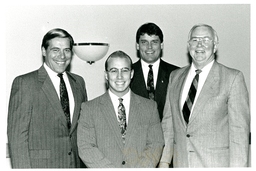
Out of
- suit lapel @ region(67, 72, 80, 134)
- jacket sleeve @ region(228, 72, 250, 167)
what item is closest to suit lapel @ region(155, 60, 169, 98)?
suit lapel @ region(67, 72, 80, 134)

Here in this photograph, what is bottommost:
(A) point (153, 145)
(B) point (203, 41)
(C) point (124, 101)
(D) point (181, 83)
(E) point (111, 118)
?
(A) point (153, 145)

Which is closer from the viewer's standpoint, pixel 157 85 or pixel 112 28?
pixel 157 85

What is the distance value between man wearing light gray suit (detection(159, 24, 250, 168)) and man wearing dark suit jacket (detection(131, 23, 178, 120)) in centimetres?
53

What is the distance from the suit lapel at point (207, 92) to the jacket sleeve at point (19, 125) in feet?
4.48

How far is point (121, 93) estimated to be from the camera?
290cm

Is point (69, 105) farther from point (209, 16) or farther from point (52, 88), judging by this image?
point (209, 16)

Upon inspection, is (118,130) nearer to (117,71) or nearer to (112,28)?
(117,71)

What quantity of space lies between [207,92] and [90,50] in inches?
76.0

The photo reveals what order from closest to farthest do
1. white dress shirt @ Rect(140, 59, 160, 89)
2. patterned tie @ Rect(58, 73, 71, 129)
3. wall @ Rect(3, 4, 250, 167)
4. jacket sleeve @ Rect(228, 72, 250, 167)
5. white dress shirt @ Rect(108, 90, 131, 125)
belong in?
jacket sleeve @ Rect(228, 72, 250, 167) → white dress shirt @ Rect(108, 90, 131, 125) → patterned tie @ Rect(58, 73, 71, 129) → white dress shirt @ Rect(140, 59, 160, 89) → wall @ Rect(3, 4, 250, 167)

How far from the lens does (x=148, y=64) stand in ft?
12.2

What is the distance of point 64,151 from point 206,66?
1.43 m

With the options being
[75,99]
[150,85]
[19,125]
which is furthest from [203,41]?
[19,125]

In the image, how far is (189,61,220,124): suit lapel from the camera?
110 inches

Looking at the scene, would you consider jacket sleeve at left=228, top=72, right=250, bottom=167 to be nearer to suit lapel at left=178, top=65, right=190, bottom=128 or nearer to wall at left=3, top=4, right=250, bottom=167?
suit lapel at left=178, top=65, right=190, bottom=128
